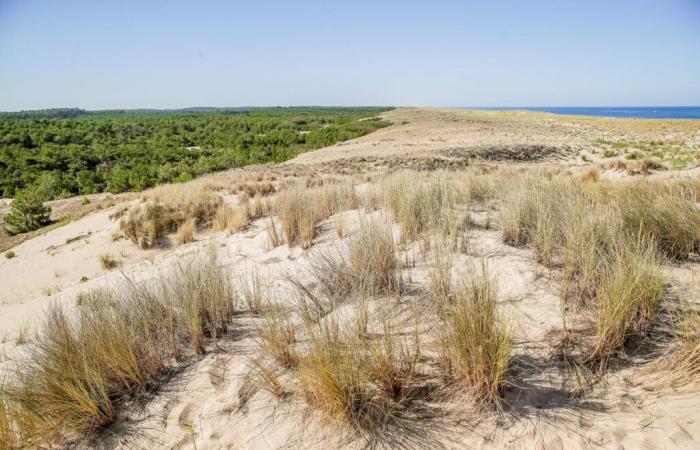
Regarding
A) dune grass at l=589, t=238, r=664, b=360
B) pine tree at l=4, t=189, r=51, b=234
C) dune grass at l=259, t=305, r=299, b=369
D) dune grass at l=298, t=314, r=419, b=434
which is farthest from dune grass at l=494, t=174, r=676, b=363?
pine tree at l=4, t=189, r=51, b=234

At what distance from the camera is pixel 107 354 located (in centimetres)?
231

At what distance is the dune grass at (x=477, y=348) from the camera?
1.85 meters

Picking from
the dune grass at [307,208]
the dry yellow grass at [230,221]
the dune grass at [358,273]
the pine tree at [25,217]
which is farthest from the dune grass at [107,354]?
the pine tree at [25,217]

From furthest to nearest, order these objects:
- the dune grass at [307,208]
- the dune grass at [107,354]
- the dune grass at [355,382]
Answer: the dune grass at [307,208]
the dune grass at [107,354]
the dune grass at [355,382]

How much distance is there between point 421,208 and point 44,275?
9.36 m

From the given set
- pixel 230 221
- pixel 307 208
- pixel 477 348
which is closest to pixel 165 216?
pixel 230 221

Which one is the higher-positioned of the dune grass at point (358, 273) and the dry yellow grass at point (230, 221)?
the dune grass at point (358, 273)

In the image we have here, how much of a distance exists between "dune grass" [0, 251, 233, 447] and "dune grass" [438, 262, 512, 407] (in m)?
1.85

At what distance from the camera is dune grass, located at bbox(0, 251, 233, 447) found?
2.03 m

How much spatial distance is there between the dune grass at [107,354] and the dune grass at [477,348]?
1.85 meters

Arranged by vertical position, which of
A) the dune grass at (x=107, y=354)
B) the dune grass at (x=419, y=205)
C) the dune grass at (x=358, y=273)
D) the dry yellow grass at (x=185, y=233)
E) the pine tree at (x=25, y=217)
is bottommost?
the pine tree at (x=25, y=217)

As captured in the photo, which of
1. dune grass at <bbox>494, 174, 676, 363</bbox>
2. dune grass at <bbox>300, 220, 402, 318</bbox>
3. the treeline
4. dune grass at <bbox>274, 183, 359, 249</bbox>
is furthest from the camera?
the treeline

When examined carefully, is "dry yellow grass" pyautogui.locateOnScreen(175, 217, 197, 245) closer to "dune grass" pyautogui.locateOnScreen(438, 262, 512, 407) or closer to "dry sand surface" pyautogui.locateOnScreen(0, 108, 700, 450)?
"dry sand surface" pyautogui.locateOnScreen(0, 108, 700, 450)

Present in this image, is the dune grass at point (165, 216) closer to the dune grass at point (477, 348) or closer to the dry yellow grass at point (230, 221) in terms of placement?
the dry yellow grass at point (230, 221)
